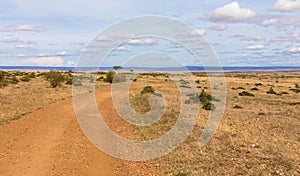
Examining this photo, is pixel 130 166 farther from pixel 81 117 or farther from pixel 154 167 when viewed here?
pixel 81 117

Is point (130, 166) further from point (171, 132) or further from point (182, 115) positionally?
point (182, 115)

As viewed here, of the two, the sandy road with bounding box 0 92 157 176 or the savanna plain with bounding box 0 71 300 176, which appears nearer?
the sandy road with bounding box 0 92 157 176

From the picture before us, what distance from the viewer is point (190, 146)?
1245 cm

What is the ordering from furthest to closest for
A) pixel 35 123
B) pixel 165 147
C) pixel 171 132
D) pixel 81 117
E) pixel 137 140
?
pixel 81 117, pixel 35 123, pixel 171 132, pixel 137 140, pixel 165 147

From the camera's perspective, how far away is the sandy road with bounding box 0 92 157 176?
9.63 m

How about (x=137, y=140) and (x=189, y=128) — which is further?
(x=189, y=128)

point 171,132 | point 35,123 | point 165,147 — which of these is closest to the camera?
point 165,147

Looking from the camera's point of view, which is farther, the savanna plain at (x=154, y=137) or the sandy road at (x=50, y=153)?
the savanna plain at (x=154, y=137)

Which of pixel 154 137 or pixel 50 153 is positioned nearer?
pixel 50 153

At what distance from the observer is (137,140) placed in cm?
1349

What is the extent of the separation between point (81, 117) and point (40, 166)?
30.0 feet

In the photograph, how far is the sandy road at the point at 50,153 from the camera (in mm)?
9633

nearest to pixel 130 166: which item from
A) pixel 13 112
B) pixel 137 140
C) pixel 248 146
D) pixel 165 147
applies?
pixel 165 147

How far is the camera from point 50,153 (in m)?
11.2
